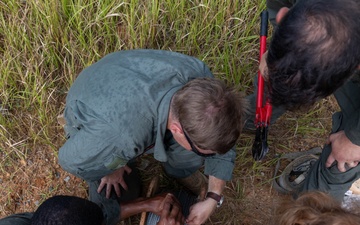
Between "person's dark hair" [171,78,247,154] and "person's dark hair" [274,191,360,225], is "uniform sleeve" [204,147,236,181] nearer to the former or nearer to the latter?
"person's dark hair" [171,78,247,154]

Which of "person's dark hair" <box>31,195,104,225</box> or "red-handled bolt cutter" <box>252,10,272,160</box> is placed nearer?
"person's dark hair" <box>31,195,104,225</box>

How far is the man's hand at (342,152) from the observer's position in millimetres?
1802

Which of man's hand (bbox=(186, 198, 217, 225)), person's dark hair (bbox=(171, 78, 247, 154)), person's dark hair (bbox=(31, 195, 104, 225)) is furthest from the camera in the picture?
man's hand (bbox=(186, 198, 217, 225))

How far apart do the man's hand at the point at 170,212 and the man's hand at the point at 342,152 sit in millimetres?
827

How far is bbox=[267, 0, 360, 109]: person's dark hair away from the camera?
129cm

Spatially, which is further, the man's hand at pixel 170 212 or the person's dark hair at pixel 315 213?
the man's hand at pixel 170 212

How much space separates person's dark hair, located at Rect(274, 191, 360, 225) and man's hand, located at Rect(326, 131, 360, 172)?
44 centimetres

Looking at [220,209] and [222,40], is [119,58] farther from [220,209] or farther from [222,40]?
[220,209]

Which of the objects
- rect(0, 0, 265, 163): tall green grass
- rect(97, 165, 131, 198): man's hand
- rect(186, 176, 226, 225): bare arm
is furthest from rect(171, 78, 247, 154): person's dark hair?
rect(0, 0, 265, 163): tall green grass

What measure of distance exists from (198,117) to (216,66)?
1.05 meters

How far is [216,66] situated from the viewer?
2.53 meters

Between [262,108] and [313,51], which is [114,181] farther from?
[313,51]

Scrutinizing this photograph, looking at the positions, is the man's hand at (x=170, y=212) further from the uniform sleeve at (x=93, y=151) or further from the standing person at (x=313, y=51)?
the standing person at (x=313, y=51)

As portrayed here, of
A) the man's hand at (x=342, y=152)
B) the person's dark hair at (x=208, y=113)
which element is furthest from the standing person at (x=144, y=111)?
the man's hand at (x=342, y=152)
